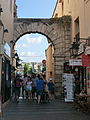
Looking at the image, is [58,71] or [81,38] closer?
[81,38]

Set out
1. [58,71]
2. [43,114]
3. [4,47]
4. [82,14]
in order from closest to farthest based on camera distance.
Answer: [43,114] < [4,47] < [82,14] < [58,71]

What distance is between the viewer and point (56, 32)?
77.7 ft

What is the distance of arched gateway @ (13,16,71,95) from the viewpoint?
23375mm

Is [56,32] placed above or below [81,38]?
above

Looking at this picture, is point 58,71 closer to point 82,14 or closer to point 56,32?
point 56,32

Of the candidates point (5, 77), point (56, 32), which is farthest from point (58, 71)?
point (5, 77)

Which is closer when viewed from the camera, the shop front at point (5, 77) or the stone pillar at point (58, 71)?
the shop front at point (5, 77)

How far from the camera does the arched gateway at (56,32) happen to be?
76.7 ft

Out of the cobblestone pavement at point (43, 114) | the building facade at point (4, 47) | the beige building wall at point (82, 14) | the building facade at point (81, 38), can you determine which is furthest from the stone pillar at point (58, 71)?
the cobblestone pavement at point (43, 114)

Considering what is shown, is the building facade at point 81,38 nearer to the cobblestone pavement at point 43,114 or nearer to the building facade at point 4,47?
the cobblestone pavement at point 43,114

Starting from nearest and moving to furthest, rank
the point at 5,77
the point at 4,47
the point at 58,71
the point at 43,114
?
the point at 43,114 < the point at 4,47 < the point at 5,77 < the point at 58,71

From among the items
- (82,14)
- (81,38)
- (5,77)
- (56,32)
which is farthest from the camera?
(56,32)

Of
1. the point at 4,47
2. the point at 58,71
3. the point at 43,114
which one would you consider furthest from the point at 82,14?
the point at 43,114

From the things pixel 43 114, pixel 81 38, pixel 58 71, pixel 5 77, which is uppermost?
pixel 81 38
